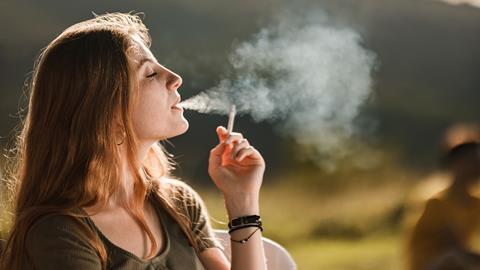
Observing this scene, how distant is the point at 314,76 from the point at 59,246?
185 cm

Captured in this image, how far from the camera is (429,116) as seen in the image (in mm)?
2842

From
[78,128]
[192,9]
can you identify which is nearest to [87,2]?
[192,9]

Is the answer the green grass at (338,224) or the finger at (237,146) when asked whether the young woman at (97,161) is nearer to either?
the finger at (237,146)

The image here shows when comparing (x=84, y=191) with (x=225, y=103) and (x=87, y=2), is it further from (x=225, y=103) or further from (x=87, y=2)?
(x=87, y=2)

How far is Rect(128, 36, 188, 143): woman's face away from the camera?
4.08ft

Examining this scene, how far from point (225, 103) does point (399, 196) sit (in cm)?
140

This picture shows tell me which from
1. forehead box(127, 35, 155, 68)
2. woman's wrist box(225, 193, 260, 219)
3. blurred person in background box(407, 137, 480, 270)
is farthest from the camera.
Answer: blurred person in background box(407, 137, 480, 270)

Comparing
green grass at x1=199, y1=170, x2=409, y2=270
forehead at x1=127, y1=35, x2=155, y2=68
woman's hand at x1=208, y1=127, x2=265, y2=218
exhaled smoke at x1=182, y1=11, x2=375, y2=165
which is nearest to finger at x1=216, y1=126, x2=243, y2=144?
woman's hand at x1=208, y1=127, x2=265, y2=218

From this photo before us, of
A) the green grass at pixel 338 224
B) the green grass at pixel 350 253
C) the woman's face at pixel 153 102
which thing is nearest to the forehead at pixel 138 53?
the woman's face at pixel 153 102

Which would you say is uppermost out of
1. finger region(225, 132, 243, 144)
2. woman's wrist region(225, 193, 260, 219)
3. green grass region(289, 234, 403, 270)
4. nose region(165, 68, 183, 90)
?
green grass region(289, 234, 403, 270)

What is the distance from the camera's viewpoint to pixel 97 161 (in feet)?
3.95

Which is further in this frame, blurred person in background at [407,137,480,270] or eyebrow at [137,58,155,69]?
blurred person in background at [407,137,480,270]

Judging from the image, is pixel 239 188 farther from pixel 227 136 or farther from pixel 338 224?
pixel 338 224

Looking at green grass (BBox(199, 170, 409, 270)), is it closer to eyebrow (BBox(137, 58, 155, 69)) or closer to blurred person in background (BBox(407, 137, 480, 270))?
blurred person in background (BBox(407, 137, 480, 270))
